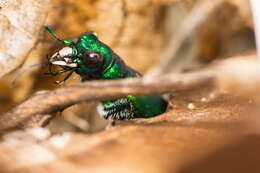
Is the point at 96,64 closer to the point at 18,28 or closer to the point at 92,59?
the point at 92,59

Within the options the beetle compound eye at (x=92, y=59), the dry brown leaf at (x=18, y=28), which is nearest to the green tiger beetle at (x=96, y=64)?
the beetle compound eye at (x=92, y=59)

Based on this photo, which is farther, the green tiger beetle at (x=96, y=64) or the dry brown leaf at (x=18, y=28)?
the green tiger beetle at (x=96, y=64)

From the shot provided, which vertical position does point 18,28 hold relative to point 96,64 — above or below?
above

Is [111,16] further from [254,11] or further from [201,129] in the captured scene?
[201,129]

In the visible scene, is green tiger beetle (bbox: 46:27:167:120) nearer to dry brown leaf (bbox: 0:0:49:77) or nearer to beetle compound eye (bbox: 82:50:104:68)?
beetle compound eye (bbox: 82:50:104:68)

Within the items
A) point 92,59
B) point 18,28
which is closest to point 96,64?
point 92,59

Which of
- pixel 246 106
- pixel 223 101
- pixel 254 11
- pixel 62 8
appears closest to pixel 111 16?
pixel 62 8

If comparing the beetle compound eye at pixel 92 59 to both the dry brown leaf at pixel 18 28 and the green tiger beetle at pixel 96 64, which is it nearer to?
the green tiger beetle at pixel 96 64
